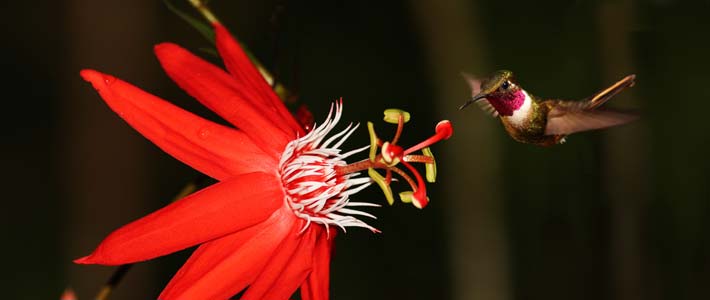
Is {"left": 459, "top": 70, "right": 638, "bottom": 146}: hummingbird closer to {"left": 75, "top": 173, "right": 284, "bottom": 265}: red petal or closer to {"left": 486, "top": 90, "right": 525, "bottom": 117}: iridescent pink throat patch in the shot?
{"left": 486, "top": 90, "right": 525, "bottom": 117}: iridescent pink throat patch

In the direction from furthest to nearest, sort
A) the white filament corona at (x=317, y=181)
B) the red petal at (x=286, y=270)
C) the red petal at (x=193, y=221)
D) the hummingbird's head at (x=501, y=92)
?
the white filament corona at (x=317, y=181)
the red petal at (x=286, y=270)
the red petal at (x=193, y=221)
the hummingbird's head at (x=501, y=92)

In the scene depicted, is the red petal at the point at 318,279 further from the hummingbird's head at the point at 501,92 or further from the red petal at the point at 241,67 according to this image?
the hummingbird's head at the point at 501,92

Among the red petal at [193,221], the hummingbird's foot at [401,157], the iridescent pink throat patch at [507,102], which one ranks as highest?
the iridescent pink throat patch at [507,102]

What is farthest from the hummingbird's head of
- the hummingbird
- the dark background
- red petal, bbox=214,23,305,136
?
the dark background

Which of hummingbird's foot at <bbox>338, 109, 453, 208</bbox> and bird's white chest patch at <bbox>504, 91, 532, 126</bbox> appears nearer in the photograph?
bird's white chest patch at <bbox>504, 91, 532, 126</bbox>

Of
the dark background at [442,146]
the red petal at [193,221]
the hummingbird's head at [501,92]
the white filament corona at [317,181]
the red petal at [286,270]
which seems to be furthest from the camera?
the dark background at [442,146]

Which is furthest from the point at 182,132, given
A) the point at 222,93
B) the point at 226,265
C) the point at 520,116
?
the point at 520,116

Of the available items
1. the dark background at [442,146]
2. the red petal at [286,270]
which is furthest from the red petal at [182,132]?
the dark background at [442,146]

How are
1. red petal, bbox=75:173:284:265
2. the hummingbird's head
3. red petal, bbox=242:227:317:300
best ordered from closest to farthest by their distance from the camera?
the hummingbird's head < red petal, bbox=75:173:284:265 < red petal, bbox=242:227:317:300

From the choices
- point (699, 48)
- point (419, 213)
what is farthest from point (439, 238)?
point (699, 48)
